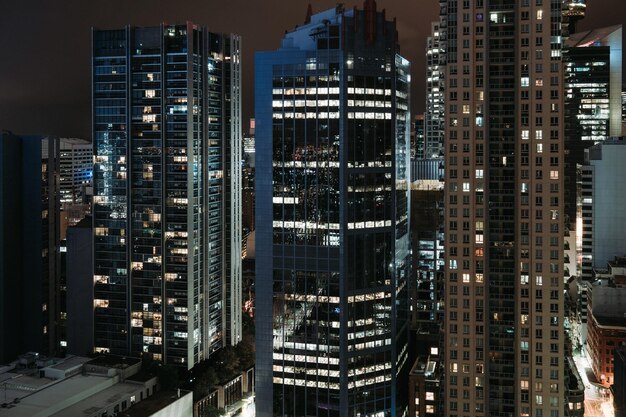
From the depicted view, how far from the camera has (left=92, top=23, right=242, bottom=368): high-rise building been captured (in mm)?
84875

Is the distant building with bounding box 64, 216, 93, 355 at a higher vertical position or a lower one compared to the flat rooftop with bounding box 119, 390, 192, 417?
higher

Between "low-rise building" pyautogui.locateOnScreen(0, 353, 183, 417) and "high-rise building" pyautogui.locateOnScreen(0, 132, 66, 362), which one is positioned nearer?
"low-rise building" pyautogui.locateOnScreen(0, 353, 183, 417)

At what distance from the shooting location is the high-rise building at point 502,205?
59.2 metres

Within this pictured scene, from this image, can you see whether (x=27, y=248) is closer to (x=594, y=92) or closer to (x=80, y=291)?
(x=80, y=291)

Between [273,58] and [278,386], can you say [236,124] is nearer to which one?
[273,58]

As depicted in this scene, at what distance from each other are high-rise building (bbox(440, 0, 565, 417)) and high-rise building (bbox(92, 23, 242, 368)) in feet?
122

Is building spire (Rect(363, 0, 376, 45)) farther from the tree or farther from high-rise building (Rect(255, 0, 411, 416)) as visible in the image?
the tree

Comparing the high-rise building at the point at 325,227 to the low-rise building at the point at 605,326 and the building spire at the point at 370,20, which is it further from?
the low-rise building at the point at 605,326

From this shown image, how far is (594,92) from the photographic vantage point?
15300cm

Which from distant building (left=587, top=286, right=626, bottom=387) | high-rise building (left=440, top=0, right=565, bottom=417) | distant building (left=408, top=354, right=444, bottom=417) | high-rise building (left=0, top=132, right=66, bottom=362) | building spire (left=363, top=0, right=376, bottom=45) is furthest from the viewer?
distant building (left=587, top=286, right=626, bottom=387)

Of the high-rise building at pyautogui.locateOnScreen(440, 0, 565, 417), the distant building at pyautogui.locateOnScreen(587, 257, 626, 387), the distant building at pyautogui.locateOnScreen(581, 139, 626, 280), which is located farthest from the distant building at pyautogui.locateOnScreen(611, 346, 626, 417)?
the distant building at pyautogui.locateOnScreen(581, 139, 626, 280)

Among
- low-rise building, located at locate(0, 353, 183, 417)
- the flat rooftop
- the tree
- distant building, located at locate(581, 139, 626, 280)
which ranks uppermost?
distant building, located at locate(581, 139, 626, 280)

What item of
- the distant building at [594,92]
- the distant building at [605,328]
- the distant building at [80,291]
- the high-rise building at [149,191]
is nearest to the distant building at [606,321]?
the distant building at [605,328]

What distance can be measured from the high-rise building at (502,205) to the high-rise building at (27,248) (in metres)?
57.8
